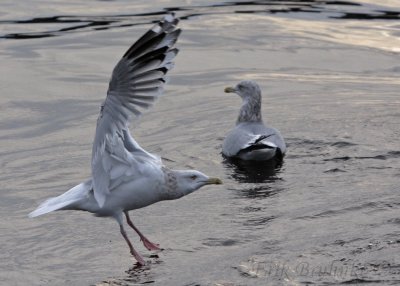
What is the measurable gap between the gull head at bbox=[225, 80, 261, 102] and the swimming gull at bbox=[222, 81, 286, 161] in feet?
0.40

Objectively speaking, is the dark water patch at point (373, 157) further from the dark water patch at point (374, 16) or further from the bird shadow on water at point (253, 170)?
the dark water patch at point (374, 16)

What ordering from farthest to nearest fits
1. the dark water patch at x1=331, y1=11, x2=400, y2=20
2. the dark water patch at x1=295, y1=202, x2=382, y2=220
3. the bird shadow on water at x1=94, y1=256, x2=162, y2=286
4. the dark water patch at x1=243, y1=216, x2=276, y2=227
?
the dark water patch at x1=331, y1=11, x2=400, y2=20, the dark water patch at x1=295, y1=202, x2=382, y2=220, the dark water patch at x1=243, y1=216, x2=276, y2=227, the bird shadow on water at x1=94, y1=256, x2=162, y2=286

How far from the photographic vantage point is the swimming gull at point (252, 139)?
10.9 meters

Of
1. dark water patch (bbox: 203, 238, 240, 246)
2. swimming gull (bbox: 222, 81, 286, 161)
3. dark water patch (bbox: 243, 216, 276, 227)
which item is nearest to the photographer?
dark water patch (bbox: 203, 238, 240, 246)

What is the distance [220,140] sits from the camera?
1174cm

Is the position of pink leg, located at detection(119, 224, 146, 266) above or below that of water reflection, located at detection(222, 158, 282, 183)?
above

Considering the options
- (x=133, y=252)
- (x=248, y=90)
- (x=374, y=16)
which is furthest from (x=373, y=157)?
(x=374, y=16)

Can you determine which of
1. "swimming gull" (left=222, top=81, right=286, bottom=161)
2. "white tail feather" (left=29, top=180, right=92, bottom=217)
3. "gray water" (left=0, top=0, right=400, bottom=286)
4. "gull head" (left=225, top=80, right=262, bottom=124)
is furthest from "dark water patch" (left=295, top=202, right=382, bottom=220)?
"gull head" (left=225, top=80, right=262, bottom=124)

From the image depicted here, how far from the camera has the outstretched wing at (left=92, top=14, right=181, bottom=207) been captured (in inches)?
289

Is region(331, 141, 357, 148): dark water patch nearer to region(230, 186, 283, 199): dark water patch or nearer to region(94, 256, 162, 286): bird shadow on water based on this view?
region(230, 186, 283, 199): dark water patch

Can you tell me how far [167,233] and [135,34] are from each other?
8.71m

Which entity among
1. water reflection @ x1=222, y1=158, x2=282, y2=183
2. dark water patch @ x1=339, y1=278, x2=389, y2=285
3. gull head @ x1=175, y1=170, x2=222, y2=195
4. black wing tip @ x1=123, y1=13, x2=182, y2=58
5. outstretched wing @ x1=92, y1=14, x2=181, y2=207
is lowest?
water reflection @ x1=222, y1=158, x2=282, y2=183

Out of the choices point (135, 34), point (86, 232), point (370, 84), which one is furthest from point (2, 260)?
point (135, 34)

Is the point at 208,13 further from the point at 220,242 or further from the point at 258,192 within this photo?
the point at 220,242
